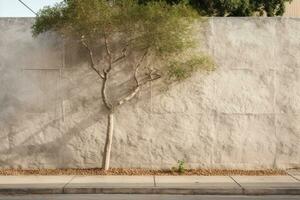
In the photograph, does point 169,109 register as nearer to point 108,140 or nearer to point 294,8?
point 108,140

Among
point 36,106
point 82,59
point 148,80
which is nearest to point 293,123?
point 148,80

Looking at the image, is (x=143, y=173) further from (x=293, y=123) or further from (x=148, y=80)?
(x=293, y=123)

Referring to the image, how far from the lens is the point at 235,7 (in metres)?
22.0

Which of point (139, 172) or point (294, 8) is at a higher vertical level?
point (294, 8)

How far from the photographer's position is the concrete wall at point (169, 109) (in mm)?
13820

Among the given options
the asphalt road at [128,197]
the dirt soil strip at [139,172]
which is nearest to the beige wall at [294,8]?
the dirt soil strip at [139,172]

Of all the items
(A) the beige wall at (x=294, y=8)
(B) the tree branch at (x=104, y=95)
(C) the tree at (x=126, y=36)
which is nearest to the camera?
(C) the tree at (x=126, y=36)

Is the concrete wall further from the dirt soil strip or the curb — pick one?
the curb

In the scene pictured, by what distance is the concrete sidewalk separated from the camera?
1111cm

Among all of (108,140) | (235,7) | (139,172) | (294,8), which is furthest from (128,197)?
(294,8)

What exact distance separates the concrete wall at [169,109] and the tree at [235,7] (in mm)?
7188

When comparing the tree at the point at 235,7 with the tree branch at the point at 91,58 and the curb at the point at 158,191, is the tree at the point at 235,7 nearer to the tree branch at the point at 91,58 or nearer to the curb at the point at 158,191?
the tree branch at the point at 91,58

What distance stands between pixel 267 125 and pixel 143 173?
327cm

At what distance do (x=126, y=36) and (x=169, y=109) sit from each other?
2.06 meters
